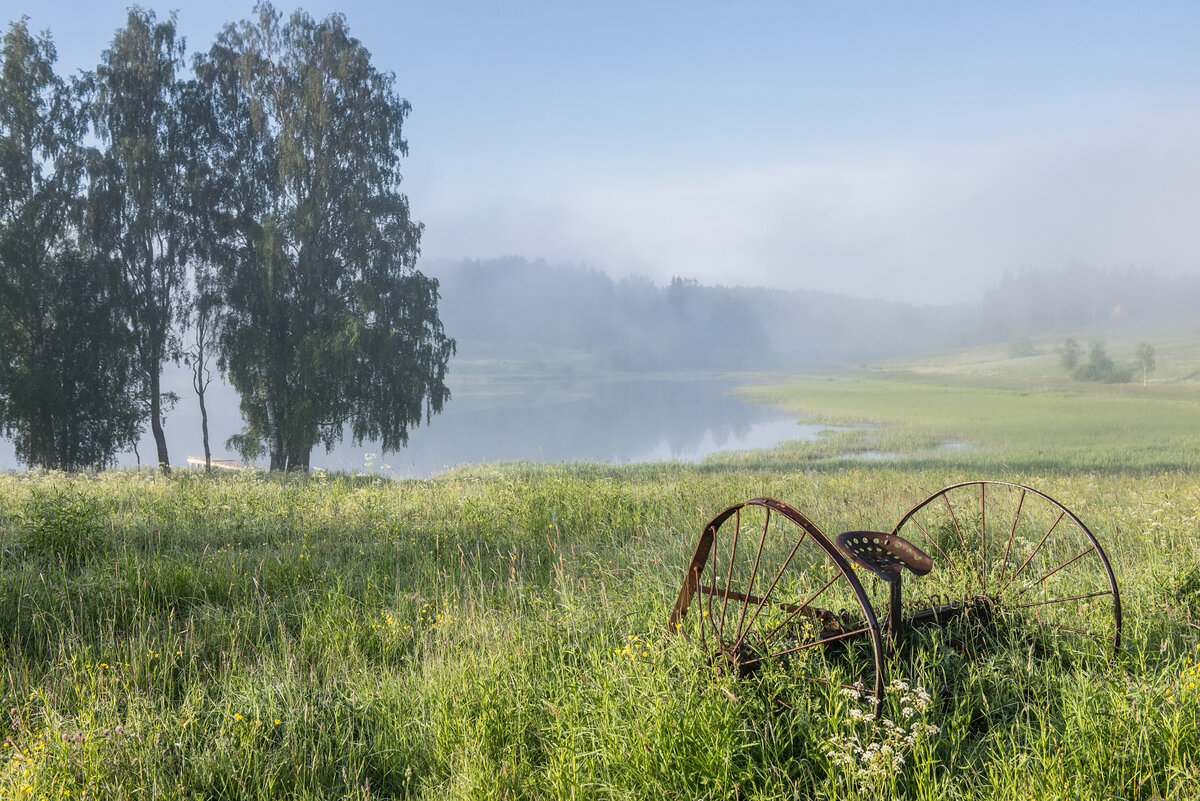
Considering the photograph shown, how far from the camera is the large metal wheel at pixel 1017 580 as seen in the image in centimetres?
345

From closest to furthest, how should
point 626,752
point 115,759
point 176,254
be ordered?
point 626,752 → point 115,759 → point 176,254

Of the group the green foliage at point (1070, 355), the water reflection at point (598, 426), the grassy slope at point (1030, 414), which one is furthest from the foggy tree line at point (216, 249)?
the green foliage at point (1070, 355)

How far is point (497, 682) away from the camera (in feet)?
10.6

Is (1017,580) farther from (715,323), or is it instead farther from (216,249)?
(715,323)

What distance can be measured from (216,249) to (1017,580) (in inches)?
931

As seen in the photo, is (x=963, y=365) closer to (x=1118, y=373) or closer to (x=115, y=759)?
(x=1118, y=373)

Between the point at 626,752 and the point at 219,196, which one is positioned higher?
the point at 219,196

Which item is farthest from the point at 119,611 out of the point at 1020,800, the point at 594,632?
the point at 1020,800

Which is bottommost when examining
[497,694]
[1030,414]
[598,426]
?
[598,426]

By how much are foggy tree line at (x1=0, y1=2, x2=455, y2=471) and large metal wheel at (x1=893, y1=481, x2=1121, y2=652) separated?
17070mm

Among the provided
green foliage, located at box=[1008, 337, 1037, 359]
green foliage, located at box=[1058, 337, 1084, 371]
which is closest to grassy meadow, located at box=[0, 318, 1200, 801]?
green foliage, located at box=[1058, 337, 1084, 371]

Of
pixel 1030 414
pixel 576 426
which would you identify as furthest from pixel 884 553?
pixel 576 426

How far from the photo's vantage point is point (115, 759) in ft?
9.22

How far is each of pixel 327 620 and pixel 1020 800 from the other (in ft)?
13.0
